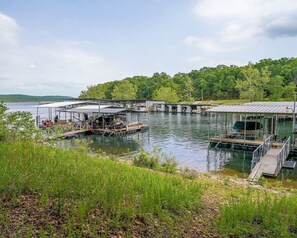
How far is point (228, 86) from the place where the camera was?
77438 mm

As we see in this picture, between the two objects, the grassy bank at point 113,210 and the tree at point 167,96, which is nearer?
the grassy bank at point 113,210

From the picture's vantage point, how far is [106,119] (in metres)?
29.5

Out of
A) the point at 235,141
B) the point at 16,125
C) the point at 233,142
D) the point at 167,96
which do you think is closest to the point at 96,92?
the point at 167,96

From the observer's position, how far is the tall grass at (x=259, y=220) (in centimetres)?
358

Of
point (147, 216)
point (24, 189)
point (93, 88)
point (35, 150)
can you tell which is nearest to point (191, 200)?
point (147, 216)

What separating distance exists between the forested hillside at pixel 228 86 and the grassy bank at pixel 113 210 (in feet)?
177

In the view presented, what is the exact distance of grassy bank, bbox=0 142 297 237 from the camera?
11.0 feet

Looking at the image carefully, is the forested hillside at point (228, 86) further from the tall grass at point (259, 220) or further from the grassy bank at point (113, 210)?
the grassy bank at point (113, 210)

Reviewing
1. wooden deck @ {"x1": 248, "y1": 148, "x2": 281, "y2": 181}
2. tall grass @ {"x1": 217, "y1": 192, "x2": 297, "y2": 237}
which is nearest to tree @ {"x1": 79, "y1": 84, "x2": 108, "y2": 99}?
wooden deck @ {"x1": 248, "y1": 148, "x2": 281, "y2": 181}

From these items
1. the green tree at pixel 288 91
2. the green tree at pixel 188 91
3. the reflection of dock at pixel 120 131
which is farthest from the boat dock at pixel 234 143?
the green tree at pixel 188 91

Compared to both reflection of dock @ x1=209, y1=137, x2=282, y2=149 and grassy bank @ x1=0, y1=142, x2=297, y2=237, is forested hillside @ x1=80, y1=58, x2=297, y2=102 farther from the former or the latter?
grassy bank @ x1=0, y1=142, x2=297, y2=237

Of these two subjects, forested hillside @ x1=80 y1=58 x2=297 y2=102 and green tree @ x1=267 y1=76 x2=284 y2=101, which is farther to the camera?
forested hillside @ x1=80 y1=58 x2=297 y2=102

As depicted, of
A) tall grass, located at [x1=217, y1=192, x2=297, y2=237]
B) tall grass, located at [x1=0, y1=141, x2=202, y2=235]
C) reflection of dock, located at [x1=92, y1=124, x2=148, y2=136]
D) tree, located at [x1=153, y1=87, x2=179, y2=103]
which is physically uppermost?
tree, located at [x1=153, y1=87, x2=179, y2=103]

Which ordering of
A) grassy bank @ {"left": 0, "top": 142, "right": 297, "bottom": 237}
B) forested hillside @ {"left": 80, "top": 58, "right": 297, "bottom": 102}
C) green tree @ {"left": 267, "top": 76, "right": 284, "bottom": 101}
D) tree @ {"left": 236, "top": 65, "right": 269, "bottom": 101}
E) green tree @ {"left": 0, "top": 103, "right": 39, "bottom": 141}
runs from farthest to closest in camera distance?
forested hillside @ {"left": 80, "top": 58, "right": 297, "bottom": 102} → tree @ {"left": 236, "top": 65, "right": 269, "bottom": 101} → green tree @ {"left": 267, "top": 76, "right": 284, "bottom": 101} → green tree @ {"left": 0, "top": 103, "right": 39, "bottom": 141} → grassy bank @ {"left": 0, "top": 142, "right": 297, "bottom": 237}
